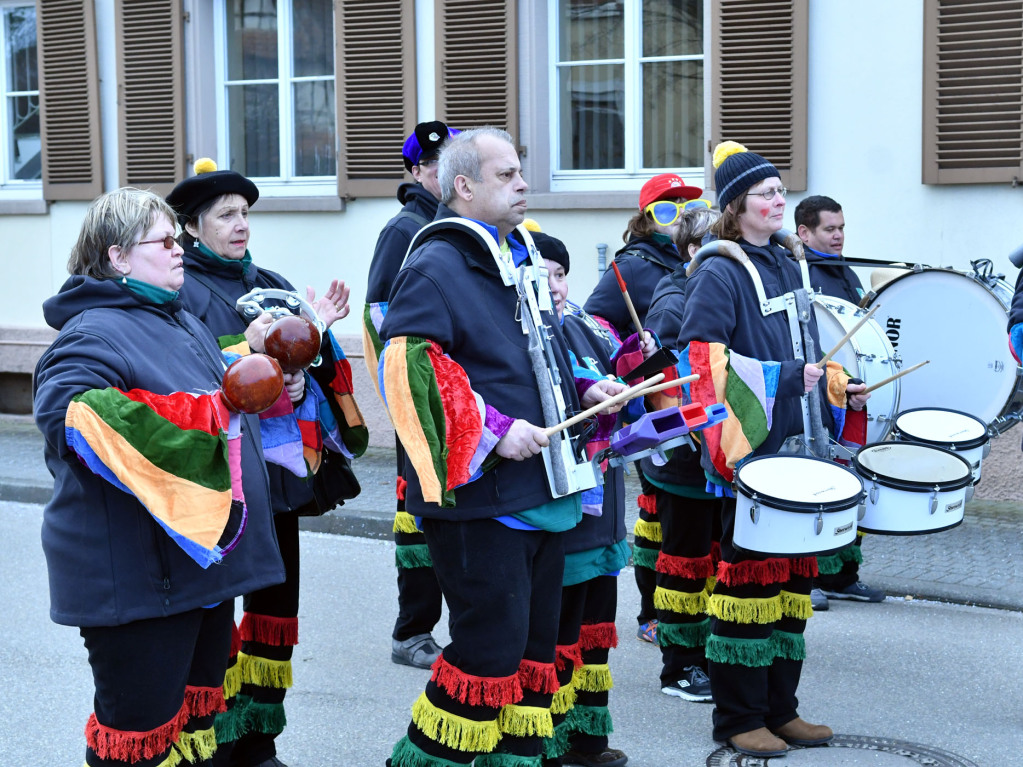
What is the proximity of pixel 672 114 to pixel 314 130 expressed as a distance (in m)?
3.24

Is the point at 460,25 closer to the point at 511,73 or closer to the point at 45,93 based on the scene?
the point at 511,73

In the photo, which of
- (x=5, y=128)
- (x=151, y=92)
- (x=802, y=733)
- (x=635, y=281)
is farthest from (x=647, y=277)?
(x=5, y=128)

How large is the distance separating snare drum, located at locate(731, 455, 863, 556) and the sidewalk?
8.46ft

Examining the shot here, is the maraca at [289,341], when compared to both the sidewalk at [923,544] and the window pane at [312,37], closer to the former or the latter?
the sidewalk at [923,544]

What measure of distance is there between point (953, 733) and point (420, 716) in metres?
2.22

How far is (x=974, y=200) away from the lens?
8422mm

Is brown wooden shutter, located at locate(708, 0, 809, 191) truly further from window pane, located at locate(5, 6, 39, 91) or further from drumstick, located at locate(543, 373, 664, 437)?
window pane, located at locate(5, 6, 39, 91)

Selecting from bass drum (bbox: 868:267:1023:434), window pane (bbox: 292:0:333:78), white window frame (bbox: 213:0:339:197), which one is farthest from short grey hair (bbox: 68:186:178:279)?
window pane (bbox: 292:0:333:78)

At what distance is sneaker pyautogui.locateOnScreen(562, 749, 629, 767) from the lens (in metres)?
4.41

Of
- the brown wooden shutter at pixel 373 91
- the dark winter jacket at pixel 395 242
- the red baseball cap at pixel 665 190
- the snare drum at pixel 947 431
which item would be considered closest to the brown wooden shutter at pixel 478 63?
the brown wooden shutter at pixel 373 91

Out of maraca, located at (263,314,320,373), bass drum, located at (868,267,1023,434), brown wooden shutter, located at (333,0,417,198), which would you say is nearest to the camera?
maraca, located at (263,314,320,373)

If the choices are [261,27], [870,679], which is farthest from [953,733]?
[261,27]

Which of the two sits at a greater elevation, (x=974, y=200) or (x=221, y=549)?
(x=974, y=200)

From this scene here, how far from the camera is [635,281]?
19.1 feet
